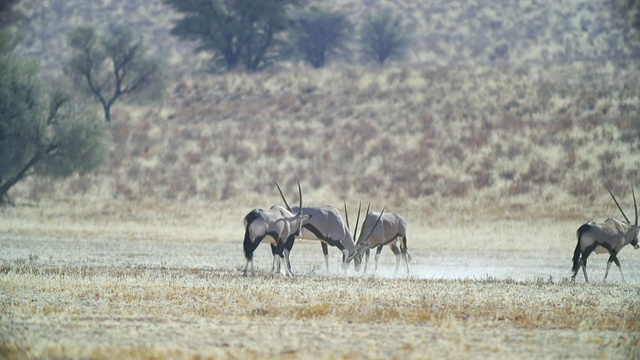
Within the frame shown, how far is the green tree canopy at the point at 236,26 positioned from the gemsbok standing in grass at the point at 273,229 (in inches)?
1884

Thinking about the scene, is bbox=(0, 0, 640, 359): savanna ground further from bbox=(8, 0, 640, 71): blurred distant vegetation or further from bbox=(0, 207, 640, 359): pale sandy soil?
bbox=(8, 0, 640, 71): blurred distant vegetation

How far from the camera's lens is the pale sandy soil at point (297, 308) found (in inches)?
486

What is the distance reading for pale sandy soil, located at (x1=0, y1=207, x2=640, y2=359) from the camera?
12.3m

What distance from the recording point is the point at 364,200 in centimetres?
4444

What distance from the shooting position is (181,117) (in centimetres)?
6047

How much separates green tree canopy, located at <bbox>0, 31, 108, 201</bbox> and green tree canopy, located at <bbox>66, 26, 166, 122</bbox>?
14172 mm

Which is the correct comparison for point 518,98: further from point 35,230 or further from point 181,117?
point 35,230

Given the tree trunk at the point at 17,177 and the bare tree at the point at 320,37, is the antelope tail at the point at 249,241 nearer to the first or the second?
the tree trunk at the point at 17,177

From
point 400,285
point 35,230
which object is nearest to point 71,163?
point 35,230

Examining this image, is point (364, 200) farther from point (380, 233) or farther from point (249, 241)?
point (249, 241)

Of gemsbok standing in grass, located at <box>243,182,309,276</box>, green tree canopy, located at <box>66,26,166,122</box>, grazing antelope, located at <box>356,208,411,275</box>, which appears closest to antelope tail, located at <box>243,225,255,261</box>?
gemsbok standing in grass, located at <box>243,182,309,276</box>

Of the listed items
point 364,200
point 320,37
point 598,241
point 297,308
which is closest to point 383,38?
point 320,37

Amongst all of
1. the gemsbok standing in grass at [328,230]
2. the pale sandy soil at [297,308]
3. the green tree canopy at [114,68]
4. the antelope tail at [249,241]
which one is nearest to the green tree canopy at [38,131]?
the pale sandy soil at [297,308]

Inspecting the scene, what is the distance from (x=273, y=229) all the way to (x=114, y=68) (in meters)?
40.3
